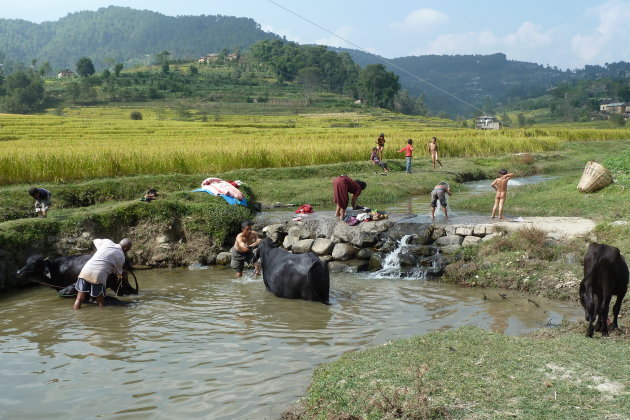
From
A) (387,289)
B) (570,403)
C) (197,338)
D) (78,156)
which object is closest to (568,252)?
(387,289)

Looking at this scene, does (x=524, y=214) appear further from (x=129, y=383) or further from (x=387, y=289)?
(x=129, y=383)

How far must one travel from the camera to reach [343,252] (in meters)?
12.0

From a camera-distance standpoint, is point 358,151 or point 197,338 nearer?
point 197,338

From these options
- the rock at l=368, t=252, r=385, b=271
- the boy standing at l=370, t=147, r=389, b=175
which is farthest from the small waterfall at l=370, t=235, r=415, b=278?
the boy standing at l=370, t=147, r=389, b=175

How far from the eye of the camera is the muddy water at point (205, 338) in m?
5.50

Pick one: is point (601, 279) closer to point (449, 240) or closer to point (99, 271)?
point (449, 240)

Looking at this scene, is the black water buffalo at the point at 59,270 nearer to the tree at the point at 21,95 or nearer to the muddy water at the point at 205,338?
the muddy water at the point at 205,338

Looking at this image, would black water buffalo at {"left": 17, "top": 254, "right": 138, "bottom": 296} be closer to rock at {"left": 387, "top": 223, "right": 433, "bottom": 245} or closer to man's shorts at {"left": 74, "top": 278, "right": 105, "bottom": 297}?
man's shorts at {"left": 74, "top": 278, "right": 105, "bottom": 297}

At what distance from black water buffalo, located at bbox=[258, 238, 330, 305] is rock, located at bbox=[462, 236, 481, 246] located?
3702 mm

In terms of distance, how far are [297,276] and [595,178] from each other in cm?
1000

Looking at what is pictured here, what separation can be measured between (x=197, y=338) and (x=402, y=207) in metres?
10.8

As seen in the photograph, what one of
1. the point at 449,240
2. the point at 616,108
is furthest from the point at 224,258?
the point at 616,108

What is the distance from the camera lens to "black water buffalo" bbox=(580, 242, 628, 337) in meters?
6.40

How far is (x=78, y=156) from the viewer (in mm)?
17859
